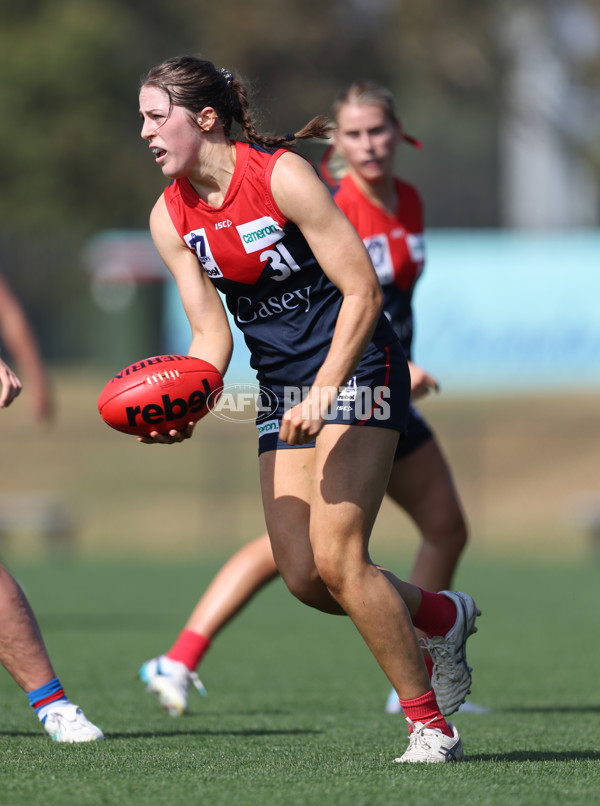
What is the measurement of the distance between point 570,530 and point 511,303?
4.07 metres

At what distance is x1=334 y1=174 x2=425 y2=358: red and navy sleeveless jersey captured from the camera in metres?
5.64

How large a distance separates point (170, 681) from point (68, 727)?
3.38 ft

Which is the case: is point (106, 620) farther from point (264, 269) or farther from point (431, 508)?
point (264, 269)

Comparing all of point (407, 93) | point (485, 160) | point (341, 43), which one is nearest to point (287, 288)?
point (341, 43)

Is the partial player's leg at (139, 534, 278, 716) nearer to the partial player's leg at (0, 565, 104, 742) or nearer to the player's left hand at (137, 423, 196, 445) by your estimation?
the partial player's leg at (0, 565, 104, 742)

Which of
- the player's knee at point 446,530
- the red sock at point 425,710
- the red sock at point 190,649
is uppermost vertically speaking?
the player's knee at point 446,530

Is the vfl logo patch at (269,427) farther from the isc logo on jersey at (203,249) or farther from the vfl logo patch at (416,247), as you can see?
the vfl logo patch at (416,247)

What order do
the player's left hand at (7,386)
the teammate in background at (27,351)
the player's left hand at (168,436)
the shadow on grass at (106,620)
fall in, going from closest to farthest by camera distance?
the player's left hand at (168,436)
the player's left hand at (7,386)
the teammate in background at (27,351)
the shadow on grass at (106,620)

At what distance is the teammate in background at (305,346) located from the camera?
159 inches

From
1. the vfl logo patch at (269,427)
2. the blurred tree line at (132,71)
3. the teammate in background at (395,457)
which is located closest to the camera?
the vfl logo patch at (269,427)

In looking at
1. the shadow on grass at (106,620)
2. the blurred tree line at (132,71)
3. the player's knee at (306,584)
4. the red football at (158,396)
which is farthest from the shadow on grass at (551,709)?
the blurred tree line at (132,71)

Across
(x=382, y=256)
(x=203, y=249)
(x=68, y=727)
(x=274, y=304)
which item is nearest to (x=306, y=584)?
(x=274, y=304)

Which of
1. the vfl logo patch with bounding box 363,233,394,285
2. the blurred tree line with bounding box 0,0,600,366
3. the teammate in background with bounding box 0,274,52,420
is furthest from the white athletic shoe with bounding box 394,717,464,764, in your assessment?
the blurred tree line with bounding box 0,0,600,366

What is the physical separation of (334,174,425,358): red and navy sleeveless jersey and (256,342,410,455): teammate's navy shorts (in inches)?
53.7
